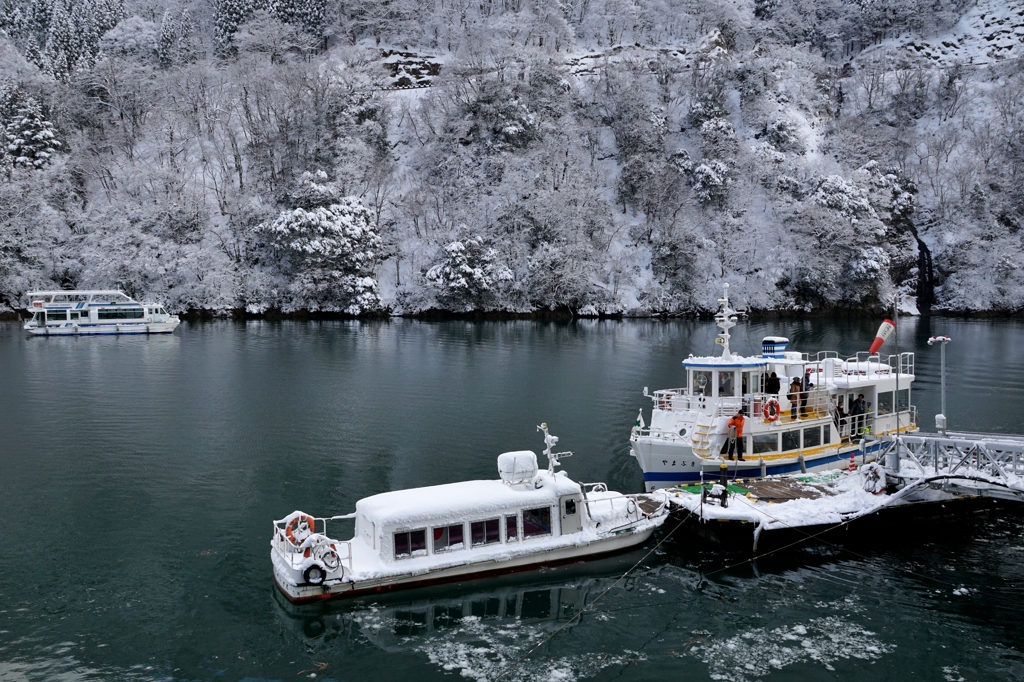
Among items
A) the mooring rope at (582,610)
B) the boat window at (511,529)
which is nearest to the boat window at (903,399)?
the mooring rope at (582,610)

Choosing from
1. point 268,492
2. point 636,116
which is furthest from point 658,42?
point 268,492

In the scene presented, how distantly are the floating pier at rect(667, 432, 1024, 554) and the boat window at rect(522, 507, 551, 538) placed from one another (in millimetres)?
4974

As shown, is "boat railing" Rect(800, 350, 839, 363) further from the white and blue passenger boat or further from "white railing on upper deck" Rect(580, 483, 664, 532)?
"white railing on upper deck" Rect(580, 483, 664, 532)

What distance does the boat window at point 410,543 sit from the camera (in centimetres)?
2017

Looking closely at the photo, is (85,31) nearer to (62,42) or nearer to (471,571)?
(62,42)

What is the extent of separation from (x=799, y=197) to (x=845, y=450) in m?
80.4

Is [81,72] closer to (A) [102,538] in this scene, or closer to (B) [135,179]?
(B) [135,179]

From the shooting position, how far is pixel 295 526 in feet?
67.3

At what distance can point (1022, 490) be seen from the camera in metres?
22.1

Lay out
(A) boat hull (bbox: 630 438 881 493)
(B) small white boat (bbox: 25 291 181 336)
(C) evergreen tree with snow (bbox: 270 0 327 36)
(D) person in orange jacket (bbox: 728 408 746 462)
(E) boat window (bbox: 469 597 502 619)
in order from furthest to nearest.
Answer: (C) evergreen tree with snow (bbox: 270 0 327 36) < (B) small white boat (bbox: 25 291 181 336) < (D) person in orange jacket (bbox: 728 408 746 462) < (A) boat hull (bbox: 630 438 881 493) < (E) boat window (bbox: 469 597 502 619)

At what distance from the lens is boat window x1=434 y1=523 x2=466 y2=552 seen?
67.5 ft

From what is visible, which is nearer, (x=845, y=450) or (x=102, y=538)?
(x=102, y=538)

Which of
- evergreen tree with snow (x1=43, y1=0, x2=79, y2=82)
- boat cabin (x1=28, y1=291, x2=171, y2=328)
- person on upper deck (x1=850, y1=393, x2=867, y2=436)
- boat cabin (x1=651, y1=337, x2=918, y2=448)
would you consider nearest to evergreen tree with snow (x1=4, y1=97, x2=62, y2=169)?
boat cabin (x1=28, y1=291, x2=171, y2=328)

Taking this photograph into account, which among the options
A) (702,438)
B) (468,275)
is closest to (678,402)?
(702,438)
